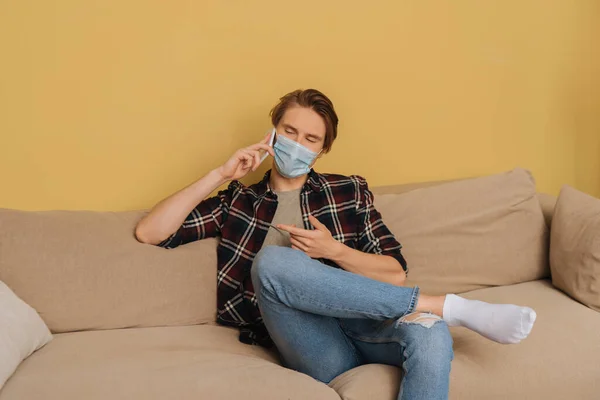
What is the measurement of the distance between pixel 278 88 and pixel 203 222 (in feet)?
2.07

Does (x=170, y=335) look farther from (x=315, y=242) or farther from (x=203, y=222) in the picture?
(x=315, y=242)

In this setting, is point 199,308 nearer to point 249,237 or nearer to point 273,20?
point 249,237

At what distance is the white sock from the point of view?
180cm

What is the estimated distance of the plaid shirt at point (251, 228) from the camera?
2.13 meters

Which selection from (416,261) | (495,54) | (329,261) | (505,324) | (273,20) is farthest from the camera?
(495,54)

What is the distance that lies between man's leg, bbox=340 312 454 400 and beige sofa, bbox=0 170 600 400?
6 centimetres

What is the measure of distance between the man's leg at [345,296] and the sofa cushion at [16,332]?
57 centimetres

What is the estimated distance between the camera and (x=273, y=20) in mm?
2508

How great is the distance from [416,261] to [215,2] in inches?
41.7

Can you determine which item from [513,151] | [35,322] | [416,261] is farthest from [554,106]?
[35,322]

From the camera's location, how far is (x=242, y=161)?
2174 mm

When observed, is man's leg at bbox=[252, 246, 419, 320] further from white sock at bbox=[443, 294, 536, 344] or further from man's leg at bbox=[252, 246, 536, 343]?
white sock at bbox=[443, 294, 536, 344]

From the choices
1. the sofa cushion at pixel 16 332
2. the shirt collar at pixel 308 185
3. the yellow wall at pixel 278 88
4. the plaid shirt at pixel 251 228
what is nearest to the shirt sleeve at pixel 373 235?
the plaid shirt at pixel 251 228

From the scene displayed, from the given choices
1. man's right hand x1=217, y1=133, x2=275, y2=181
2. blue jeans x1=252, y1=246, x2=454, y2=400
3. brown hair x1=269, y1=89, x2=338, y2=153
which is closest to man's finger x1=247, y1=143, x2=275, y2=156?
man's right hand x1=217, y1=133, x2=275, y2=181
